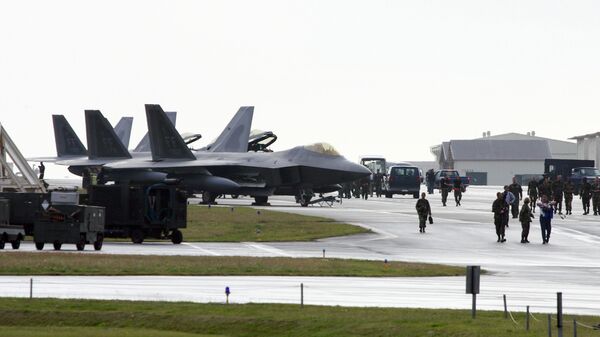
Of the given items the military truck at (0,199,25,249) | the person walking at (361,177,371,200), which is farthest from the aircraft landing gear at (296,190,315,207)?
the military truck at (0,199,25,249)

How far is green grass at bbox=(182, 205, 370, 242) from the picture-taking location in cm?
5103

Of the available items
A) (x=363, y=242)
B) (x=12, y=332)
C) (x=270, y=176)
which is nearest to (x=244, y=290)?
(x=12, y=332)

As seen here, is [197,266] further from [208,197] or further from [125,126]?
[125,126]

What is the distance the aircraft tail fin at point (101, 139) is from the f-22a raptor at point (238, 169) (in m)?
5.32

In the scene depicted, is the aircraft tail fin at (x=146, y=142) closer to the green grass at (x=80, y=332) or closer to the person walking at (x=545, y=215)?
the person walking at (x=545, y=215)

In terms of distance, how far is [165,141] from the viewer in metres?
82.9

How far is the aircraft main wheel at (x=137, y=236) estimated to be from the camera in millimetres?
46344

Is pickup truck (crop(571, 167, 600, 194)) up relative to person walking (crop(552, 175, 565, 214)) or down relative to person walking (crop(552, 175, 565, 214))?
up

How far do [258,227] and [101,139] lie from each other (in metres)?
39.8

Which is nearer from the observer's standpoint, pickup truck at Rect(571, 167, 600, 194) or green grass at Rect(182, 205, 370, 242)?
green grass at Rect(182, 205, 370, 242)

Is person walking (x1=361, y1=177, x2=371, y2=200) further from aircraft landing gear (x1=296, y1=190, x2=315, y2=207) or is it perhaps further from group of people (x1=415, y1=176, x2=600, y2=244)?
aircraft landing gear (x1=296, y1=190, x2=315, y2=207)

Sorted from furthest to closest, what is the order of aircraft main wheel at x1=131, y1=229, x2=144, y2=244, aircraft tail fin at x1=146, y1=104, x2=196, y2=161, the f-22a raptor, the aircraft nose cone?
aircraft tail fin at x1=146, y1=104, x2=196, y2=161 → the f-22a raptor → the aircraft nose cone → aircraft main wheel at x1=131, y1=229, x2=144, y2=244

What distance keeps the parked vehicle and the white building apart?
78715mm

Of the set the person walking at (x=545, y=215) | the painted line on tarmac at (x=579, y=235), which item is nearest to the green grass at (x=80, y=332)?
the person walking at (x=545, y=215)
